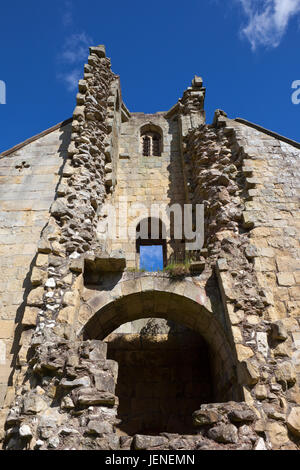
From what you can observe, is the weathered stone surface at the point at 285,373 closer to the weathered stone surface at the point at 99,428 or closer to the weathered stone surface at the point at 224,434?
the weathered stone surface at the point at 224,434

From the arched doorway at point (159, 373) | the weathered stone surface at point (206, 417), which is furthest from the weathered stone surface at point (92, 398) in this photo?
the arched doorway at point (159, 373)

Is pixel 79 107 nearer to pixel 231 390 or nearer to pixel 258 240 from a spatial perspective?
pixel 258 240

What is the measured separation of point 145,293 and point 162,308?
0.70 m

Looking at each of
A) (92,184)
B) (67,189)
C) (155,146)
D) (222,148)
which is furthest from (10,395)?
(155,146)

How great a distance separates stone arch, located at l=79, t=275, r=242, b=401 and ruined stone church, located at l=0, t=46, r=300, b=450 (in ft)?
0.10

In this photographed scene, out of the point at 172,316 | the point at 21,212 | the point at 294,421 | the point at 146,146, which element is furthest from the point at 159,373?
the point at 146,146

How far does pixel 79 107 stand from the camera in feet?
30.0

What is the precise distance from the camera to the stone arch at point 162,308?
5.99 meters

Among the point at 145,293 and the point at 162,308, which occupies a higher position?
the point at 145,293

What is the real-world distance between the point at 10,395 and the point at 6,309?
165 centimetres

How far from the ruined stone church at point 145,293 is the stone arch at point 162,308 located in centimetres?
3

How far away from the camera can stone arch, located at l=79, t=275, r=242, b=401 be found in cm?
599

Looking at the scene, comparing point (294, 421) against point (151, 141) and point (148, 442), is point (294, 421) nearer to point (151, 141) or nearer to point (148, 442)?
point (148, 442)

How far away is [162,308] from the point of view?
679 centimetres
